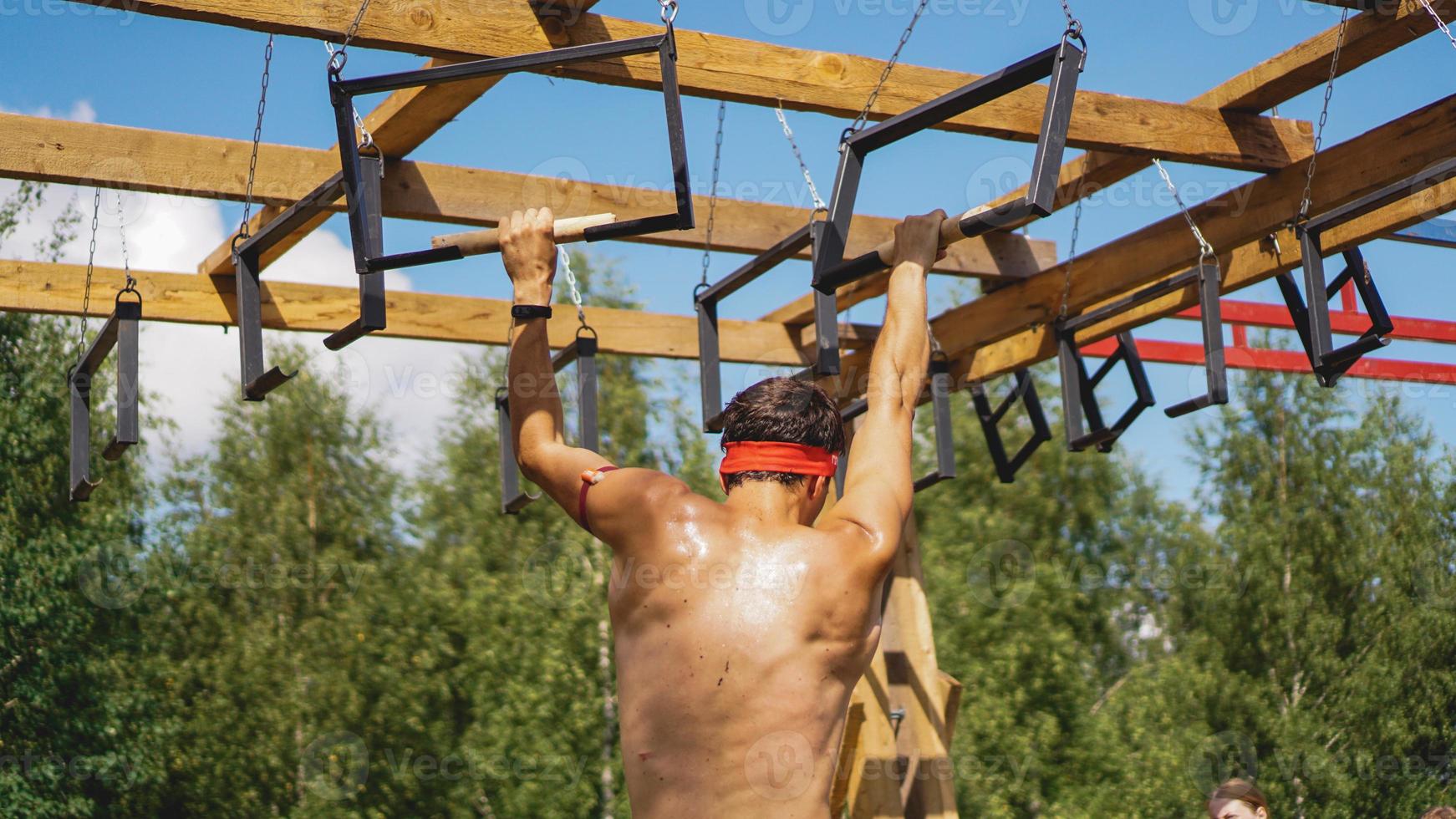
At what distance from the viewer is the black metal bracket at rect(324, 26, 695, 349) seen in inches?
137

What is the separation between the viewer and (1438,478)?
1534cm

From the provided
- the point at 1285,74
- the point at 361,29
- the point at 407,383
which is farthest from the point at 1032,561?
the point at 361,29

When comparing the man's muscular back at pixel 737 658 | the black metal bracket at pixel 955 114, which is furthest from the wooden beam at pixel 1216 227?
the man's muscular back at pixel 737 658

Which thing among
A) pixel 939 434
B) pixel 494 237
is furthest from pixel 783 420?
pixel 939 434

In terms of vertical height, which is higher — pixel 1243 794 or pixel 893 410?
pixel 893 410

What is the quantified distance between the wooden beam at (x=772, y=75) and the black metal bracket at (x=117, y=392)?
59.3 inches

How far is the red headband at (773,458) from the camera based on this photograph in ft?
8.18

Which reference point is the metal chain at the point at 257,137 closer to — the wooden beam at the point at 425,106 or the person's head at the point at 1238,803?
the wooden beam at the point at 425,106

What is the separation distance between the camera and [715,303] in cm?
580

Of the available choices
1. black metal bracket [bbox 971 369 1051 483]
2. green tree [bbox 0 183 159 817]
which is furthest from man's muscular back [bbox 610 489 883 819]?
green tree [bbox 0 183 159 817]

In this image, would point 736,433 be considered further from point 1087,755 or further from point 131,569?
point 1087,755

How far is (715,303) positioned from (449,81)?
2.23 meters

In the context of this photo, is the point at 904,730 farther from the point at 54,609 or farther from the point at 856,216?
the point at 54,609

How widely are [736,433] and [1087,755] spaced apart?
15886 millimetres
